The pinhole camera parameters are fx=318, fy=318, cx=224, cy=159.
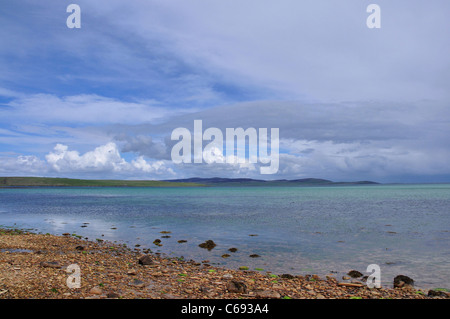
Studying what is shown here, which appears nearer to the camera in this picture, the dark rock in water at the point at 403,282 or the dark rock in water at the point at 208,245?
the dark rock in water at the point at 403,282

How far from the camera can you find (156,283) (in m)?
15.1

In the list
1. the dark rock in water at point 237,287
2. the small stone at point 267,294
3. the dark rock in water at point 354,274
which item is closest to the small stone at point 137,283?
the dark rock in water at point 237,287

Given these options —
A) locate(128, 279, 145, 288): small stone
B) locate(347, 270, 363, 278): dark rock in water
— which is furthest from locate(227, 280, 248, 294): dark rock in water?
locate(347, 270, 363, 278): dark rock in water

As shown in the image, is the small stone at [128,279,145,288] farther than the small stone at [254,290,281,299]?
Yes

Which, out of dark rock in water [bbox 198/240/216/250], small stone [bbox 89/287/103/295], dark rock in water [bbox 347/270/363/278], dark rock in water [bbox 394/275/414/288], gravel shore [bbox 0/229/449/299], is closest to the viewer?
small stone [bbox 89/287/103/295]

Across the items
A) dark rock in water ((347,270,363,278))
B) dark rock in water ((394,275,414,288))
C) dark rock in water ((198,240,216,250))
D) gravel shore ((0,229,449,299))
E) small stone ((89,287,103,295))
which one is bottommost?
dark rock in water ((198,240,216,250))

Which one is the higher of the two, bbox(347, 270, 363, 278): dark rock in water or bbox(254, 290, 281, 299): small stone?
bbox(254, 290, 281, 299): small stone

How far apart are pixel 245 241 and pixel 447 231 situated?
23240 millimetres

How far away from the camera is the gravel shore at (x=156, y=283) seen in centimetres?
1270

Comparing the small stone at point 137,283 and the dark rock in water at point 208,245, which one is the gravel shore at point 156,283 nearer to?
the small stone at point 137,283

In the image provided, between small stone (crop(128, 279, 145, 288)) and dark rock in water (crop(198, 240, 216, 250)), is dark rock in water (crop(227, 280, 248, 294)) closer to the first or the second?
small stone (crop(128, 279, 145, 288))

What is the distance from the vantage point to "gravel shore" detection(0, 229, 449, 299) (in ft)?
41.7
